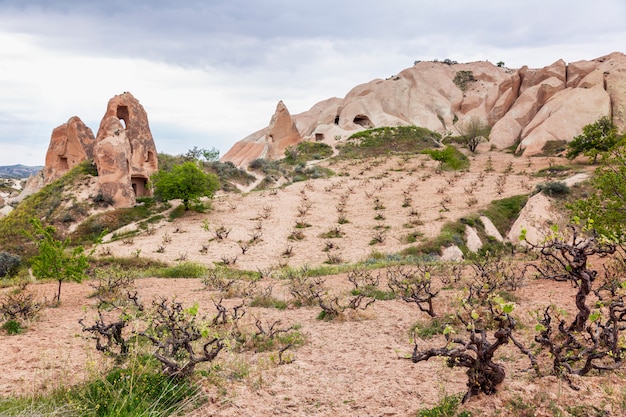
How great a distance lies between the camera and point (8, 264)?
1689 cm

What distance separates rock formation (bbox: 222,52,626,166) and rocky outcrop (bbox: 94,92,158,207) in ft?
65.6

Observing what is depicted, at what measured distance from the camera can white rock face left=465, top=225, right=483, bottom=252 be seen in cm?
1794

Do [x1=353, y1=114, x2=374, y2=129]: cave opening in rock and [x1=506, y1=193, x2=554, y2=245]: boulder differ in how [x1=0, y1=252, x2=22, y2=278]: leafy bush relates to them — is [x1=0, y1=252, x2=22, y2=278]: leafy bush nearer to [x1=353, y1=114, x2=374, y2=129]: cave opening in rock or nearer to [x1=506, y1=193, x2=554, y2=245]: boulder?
[x1=506, y1=193, x2=554, y2=245]: boulder

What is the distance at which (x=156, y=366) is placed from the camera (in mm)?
4875

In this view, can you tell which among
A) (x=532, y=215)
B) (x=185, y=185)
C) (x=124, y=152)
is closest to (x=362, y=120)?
(x=185, y=185)

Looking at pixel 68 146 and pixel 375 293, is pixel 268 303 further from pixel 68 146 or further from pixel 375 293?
pixel 68 146

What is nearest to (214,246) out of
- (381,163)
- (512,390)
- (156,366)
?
(156,366)

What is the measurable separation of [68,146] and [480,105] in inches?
2136

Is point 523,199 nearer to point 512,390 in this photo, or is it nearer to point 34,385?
point 512,390

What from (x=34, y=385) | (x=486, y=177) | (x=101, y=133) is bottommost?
(x=34, y=385)

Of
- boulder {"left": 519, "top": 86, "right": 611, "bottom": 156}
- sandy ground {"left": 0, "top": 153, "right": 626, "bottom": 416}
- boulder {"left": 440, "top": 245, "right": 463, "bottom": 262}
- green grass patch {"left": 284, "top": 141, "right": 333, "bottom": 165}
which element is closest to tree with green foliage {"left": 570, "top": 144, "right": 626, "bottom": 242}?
sandy ground {"left": 0, "top": 153, "right": 626, "bottom": 416}

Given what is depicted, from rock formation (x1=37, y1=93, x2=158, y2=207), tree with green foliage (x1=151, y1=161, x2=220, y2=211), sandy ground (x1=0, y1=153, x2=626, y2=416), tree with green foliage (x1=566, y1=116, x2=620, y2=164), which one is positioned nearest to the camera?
sandy ground (x1=0, y1=153, x2=626, y2=416)

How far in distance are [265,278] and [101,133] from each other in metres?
18.7

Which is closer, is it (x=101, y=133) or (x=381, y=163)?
(x=101, y=133)
